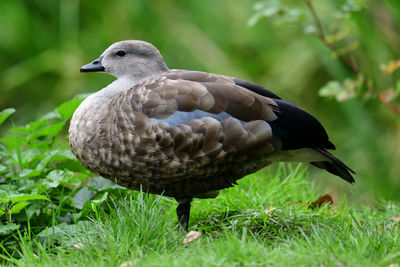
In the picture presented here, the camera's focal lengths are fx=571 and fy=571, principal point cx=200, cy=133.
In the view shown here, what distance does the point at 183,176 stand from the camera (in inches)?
112

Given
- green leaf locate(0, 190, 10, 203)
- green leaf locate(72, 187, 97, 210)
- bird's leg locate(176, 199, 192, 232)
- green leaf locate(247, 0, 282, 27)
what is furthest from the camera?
green leaf locate(247, 0, 282, 27)

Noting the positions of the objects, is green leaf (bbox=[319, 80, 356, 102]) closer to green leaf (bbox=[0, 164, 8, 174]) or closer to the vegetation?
the vegetation

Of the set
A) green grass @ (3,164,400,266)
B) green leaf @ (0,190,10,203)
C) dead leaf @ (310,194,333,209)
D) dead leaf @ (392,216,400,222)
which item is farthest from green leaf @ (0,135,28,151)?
dead leaf @ (392,216,400,222)

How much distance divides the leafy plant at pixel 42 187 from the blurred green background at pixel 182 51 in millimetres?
2686

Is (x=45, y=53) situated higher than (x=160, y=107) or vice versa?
(x=160, y=107)

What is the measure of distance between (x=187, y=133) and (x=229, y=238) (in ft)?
1.79

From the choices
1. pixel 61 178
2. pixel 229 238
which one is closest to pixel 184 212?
pixel 229 238

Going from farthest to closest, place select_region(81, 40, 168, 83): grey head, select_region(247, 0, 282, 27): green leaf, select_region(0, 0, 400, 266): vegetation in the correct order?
select_region(247, 0, 282, 27): green leaf, select_region(81, 40, 168, 83): grey head, select_region(0, 0, 400, 266): vegetation

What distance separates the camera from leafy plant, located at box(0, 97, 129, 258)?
3092 millimetres

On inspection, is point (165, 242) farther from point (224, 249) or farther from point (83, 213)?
point (83, 213)

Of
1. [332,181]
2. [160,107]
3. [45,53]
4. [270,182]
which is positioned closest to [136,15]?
[45,53]

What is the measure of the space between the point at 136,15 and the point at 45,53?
1140 millimetres

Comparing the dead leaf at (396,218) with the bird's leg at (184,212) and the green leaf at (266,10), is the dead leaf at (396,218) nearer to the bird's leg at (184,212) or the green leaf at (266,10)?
the bird's leg at (184,212)

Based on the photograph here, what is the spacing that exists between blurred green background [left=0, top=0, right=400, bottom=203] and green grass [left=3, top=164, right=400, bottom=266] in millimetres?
2284
